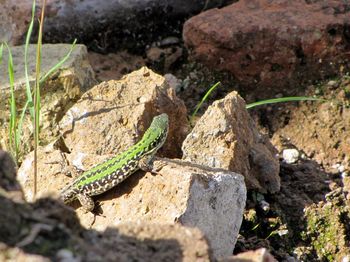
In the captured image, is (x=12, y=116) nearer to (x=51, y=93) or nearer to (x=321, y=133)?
(x=51, y=93)

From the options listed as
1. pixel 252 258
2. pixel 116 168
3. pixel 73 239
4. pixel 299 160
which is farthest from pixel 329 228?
pixel 73 239

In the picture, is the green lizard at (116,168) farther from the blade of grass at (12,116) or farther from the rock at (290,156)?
the rock at (290,156)

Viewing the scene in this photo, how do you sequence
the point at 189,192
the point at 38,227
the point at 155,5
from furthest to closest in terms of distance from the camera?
the point at 155,5 < the point at 189,192 < the point at 38,227

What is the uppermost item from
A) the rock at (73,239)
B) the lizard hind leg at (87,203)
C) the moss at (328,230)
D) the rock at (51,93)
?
the rock at (73,239)

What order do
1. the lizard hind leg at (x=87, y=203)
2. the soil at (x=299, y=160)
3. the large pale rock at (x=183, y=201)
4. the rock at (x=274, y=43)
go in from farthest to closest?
the rock at (x=274, y=43), the soil at (x=299, y=160), the lizard hind leg at (x=87, y=203), the large pale rock at (x=183, y=201)

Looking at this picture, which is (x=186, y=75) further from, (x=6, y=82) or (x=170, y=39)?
(x=6, y=82)

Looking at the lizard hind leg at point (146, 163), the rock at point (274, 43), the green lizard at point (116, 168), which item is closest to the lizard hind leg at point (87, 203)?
the green lizard at point (116, 168)

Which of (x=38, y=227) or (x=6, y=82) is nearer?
(x=38, y=227)

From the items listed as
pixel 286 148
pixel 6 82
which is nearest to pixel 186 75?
pixel 286 148
